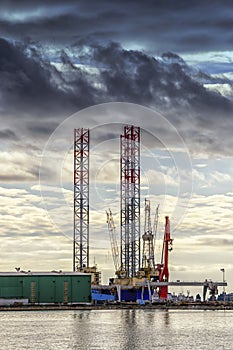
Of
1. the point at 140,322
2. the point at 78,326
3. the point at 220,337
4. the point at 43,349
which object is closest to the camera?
the point at 43,349

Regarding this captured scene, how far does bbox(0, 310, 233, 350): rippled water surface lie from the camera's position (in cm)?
10919

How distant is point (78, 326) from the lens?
14212cm

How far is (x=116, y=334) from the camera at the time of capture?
126812mm

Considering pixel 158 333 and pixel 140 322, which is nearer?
pixel 158 333

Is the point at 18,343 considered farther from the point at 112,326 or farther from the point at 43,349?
the point at 112,326

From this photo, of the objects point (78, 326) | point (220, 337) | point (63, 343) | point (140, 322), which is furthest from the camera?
point (140, 322)

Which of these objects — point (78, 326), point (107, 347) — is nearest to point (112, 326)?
point (78, 326)

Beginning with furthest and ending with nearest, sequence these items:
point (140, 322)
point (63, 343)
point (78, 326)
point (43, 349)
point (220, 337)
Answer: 1. point (140, 322)
2. point (78, 326)
3. point (220, 337)
4. point (63, 343)
5. point (43, 349)

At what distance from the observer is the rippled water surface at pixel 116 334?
109188mm

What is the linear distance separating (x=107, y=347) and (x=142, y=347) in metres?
4.09

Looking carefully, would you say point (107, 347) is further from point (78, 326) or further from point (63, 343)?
point (78, 326)

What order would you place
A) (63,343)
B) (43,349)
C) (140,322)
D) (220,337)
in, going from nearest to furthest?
1. (43,349)
2. (63,343)
3. (220,337)
4. (140,322)

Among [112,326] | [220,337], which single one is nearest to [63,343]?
[220,337]

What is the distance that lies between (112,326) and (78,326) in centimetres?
578
